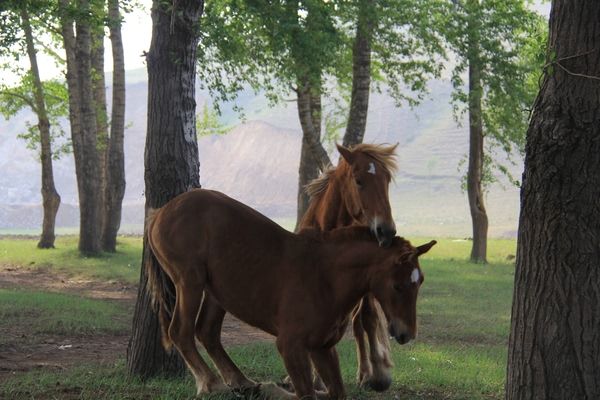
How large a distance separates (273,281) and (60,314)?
8448mm

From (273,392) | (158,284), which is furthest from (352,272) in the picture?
(158,284)

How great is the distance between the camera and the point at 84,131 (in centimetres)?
2702

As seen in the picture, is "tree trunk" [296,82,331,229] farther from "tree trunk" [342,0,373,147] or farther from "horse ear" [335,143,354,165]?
"horse ear" [335,143,354,165]

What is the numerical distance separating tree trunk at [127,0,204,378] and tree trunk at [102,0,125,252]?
20.6 meters

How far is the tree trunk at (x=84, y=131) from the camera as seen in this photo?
2636 centimetres

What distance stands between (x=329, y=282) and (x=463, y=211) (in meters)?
140

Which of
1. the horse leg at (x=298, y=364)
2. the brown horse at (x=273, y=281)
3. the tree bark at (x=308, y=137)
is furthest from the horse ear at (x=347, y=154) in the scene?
the tree bark at (x=308, y=137)

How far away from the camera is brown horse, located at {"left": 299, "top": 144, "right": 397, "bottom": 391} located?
7336mm

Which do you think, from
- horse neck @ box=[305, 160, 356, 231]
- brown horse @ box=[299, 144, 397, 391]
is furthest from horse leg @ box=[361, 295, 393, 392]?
horse neck @ box=[305, 160, 356, 231]

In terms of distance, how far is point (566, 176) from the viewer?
573cm

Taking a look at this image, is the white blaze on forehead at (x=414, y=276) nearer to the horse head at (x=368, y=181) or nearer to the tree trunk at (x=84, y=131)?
the horse head at (x=368, y=181)

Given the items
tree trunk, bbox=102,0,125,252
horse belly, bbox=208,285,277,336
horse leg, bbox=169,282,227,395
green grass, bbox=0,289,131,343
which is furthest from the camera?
tree trunk, bbox=102,0,125,252

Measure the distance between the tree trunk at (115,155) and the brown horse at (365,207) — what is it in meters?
21.2

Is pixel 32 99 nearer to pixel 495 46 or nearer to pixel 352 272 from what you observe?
pixel 495 46
